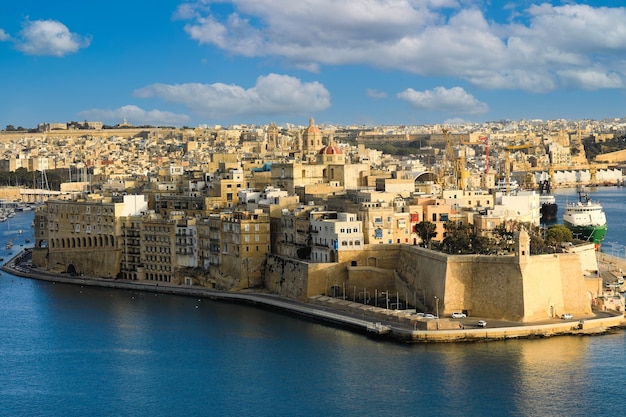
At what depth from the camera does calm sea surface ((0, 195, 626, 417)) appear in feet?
60.3

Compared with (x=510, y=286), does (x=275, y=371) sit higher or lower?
lower

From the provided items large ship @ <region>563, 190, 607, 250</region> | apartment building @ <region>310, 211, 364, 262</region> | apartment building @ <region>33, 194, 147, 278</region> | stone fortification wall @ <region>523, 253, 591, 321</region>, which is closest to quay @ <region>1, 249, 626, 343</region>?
stone fortification wall @ <region>523, 253, 591, 321</region>

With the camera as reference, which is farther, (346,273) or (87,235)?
(87,235)

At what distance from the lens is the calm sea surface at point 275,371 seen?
18.4m

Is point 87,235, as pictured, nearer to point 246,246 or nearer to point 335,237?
point 246,246

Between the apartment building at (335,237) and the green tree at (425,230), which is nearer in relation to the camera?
the apartment building at (335,237)

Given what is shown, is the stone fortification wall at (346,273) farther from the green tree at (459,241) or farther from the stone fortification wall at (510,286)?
the stone fortification wall at (510,286)

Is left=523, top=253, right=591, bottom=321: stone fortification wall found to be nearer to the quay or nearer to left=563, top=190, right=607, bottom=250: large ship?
the quay

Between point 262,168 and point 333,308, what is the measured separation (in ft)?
41.6

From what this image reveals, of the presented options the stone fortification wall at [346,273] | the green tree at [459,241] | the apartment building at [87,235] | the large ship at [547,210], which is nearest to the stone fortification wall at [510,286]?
the green tree at [459,241]

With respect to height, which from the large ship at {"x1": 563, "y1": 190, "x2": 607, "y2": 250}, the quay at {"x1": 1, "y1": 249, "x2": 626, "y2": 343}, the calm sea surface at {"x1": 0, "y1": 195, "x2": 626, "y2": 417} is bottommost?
the calm sea surface at {"x1": 0, "y1": 195, "x2": 626, "y2": 417}

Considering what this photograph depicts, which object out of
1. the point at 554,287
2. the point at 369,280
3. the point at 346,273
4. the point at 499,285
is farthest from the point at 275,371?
the point at 554,287

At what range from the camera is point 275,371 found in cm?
2056

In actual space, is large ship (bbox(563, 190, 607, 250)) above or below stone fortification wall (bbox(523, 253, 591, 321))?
above
